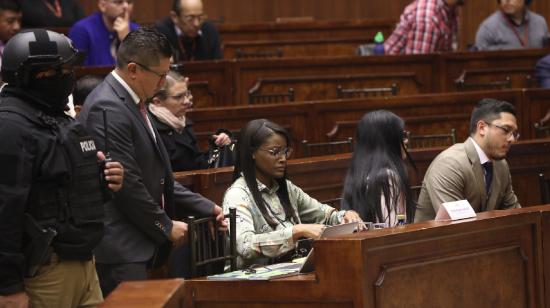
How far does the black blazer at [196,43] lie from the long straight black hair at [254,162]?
2.68 meters

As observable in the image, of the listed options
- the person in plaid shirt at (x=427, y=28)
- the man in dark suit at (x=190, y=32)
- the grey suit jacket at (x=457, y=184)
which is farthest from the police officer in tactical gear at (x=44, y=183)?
the person in plaid shirt at (x=427, y=28)

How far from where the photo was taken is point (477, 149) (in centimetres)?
441

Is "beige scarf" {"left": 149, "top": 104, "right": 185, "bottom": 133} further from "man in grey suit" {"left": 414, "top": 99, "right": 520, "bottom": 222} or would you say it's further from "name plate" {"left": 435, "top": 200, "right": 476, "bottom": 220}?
"name plate" {"left": 435, "top": 200, "right": 476, "bottom": 220}

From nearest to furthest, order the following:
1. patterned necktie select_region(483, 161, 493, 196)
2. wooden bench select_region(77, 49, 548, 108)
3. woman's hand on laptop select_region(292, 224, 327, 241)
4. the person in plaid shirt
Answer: woman's hand on laptop select_region(292, 224, 327, 241)
patterned necktie select_region(483, 161, 493, 196)
wooden bench select_region(77, 49, 548, 108)
the person in plaid shirt

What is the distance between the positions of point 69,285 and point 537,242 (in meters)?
1.57

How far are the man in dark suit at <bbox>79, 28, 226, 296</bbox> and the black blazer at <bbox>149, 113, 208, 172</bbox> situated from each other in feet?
3.58

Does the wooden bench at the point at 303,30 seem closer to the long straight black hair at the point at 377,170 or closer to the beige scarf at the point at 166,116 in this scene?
the beige scarf at the point at 166,116

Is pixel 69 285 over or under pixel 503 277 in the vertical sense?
over

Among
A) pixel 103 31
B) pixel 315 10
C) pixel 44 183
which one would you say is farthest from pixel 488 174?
pixel 315 10

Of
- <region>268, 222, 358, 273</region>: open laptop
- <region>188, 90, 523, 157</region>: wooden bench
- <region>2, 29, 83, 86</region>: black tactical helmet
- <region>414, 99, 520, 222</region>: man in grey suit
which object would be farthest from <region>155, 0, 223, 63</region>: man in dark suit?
<region>2, 29, 83, 86</region>: black tactical helmet

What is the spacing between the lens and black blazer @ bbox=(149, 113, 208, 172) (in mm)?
4527

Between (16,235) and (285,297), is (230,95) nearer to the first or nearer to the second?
(285,297)

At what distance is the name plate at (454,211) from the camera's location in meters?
3.37

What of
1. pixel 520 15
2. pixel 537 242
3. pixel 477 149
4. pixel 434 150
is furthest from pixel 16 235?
pixel 520 15
